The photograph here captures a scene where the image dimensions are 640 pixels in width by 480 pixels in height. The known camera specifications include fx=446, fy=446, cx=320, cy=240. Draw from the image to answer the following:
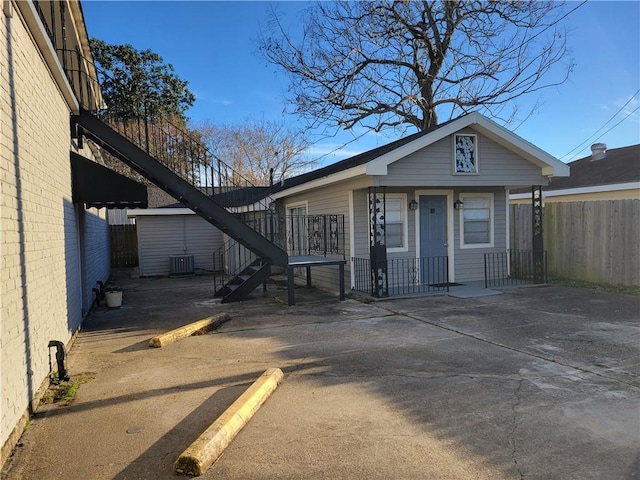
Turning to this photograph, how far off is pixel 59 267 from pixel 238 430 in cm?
359

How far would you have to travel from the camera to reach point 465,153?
32.8 feet

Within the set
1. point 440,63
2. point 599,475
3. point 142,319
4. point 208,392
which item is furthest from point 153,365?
point 440,63

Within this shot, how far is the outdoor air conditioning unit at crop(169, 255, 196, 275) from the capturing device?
634 inches

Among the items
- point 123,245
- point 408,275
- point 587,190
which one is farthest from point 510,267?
point 123,245

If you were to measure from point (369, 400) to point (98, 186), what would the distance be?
19.9ft

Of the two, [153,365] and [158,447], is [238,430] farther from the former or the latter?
[153,365]

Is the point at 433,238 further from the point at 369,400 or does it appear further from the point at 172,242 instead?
the point at 172,242

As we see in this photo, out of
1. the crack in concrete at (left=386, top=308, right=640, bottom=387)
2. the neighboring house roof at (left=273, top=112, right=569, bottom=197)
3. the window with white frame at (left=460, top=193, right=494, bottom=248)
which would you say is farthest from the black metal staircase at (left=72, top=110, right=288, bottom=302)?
the window with white frame at (left=460, top=193, right=494, bottom=248)

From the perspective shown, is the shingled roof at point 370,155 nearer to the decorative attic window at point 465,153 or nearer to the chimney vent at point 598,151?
the decorative attic window at point 465,153

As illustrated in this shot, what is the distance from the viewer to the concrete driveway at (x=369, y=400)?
9.86 ft

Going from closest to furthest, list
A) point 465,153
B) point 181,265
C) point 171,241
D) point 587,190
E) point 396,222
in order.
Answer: point 465,153 → point 396,222 → point 587,190 → point 181,265 → point 171,241

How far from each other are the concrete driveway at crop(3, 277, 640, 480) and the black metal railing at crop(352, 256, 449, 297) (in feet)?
8.21

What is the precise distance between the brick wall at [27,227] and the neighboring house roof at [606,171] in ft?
47.9

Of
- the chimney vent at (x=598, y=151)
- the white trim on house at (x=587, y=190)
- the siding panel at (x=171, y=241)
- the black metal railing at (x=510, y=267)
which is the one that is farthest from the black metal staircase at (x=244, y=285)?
the chimney vent at (x=598, y=151)
